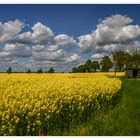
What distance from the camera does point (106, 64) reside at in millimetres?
66062

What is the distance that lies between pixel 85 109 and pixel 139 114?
5.80 ft

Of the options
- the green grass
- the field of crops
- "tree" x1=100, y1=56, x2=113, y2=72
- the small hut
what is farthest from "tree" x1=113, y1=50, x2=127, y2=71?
the green grass

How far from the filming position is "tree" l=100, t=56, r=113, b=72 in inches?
2526

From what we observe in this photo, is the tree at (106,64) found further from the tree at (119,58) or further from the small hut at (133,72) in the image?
the small hut at (133,72)

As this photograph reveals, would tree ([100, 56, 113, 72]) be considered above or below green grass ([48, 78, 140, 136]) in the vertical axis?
above

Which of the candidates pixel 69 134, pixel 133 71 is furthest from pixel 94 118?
pixel 133 71

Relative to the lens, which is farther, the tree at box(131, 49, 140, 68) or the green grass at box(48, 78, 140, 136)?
the tree at box(131, 49, 140, 68)

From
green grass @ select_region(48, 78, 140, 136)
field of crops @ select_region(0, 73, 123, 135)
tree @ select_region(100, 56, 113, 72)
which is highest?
tree @ select_region(100, 56, 113, 72)

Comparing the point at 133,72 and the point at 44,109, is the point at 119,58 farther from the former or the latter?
the point at 44,109

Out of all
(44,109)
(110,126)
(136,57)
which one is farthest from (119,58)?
(44,109)

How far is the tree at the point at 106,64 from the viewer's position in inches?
2526

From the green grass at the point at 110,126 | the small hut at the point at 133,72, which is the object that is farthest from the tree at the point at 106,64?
the green grass at the point at 110,126

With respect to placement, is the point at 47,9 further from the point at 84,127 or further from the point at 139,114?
the point at 139,114

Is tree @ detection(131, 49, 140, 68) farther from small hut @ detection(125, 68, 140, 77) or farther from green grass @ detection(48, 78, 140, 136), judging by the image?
green grass @ detection(48, 78, 140, 136)
